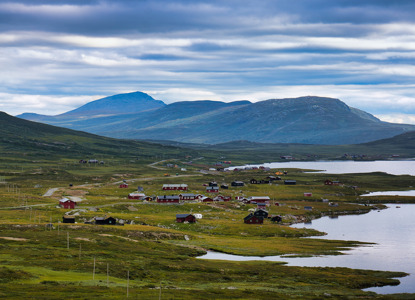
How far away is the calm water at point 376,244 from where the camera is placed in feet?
347

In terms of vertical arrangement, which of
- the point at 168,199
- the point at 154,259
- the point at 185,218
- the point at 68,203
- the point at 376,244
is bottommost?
the point at 154,259

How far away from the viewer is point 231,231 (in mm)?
141500

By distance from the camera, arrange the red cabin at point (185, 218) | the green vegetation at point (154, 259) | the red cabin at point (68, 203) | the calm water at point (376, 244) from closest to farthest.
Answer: the green vegetation at point (154, 259), the calm water at point (376, 244), the red cabin at point (185, 218), the red cabin at point (68, 203)

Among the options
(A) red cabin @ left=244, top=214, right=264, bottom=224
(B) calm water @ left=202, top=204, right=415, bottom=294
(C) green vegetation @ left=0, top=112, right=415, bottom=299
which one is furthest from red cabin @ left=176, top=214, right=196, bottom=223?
(B) calm water @ left=202, top=204, right=415, bottom=294

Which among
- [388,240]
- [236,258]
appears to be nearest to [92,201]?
[236,258]

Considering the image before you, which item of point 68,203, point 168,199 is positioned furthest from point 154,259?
point 168,199

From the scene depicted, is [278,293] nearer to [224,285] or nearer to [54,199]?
[224,285]

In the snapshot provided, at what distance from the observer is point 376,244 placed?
420 feet

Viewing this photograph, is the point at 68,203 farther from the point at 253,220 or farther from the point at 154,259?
the point at 154,259

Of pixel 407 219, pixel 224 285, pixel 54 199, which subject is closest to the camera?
pixel 224 285

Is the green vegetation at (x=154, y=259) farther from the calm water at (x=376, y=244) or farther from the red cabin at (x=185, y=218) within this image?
the calm water at (x=376, y=244)

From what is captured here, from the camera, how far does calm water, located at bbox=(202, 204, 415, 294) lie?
10569cm

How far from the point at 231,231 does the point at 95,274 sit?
60.6 m

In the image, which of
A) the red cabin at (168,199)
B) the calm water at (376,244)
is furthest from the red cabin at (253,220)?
the red cabin at (168,199)
